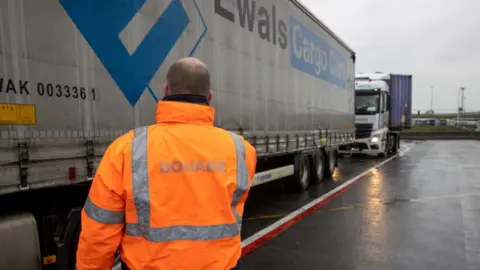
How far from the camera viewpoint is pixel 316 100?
9.67 m

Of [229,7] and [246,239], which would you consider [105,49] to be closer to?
[229,7]

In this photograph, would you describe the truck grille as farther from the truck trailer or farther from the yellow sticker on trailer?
the yellow sticker on trailer

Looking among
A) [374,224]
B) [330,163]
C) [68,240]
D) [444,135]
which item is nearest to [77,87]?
[68,240]

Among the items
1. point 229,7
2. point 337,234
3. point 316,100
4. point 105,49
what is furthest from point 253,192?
point 105,49

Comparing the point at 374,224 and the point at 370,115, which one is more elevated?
the point at 370,115

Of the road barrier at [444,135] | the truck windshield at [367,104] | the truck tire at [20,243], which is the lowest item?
the road barrier at [444,135]

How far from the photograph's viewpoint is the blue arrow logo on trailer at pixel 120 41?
3480mm

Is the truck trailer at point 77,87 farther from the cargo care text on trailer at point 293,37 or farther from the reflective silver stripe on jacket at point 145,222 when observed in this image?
the reflective silver stripe on jacket at point 145,222

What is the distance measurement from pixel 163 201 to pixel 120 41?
2663 mm

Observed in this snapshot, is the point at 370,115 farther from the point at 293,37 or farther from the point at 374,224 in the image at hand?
the point at 374,224

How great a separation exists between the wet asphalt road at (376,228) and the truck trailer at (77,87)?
5.88ft

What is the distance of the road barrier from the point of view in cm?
3868

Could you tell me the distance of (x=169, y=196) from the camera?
5.27ft

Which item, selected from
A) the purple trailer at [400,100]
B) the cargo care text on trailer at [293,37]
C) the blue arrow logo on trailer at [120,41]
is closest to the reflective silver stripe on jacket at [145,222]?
the blue arrow logo on trailer at [120,41]
